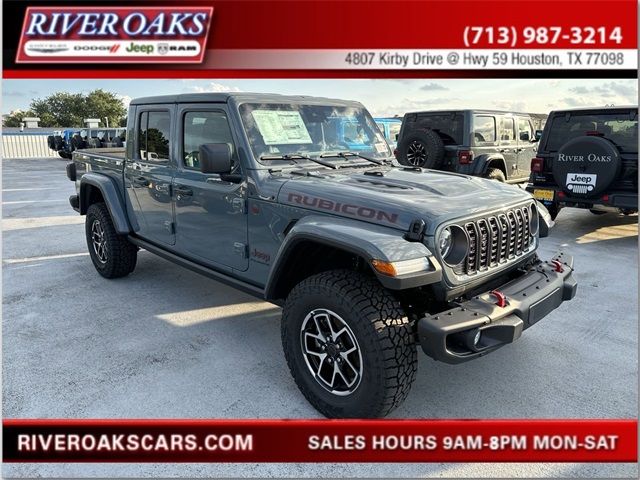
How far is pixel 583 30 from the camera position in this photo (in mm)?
4176

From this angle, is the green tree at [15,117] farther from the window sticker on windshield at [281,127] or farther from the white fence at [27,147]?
the window sticker on windshield at [281,127]

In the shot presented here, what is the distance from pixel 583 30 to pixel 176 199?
3.80m

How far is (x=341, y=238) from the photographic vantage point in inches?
104

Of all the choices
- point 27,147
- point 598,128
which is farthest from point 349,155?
point 27,147

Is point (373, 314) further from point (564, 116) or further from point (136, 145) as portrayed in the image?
point (564, 116)

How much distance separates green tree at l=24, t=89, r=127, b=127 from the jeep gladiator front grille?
5488 centimetres

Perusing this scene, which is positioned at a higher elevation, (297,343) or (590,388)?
(297,343)

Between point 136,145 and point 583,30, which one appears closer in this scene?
point 583,30

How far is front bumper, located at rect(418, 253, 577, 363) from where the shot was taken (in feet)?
8.03

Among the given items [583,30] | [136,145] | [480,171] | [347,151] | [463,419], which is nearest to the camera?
[463,419]

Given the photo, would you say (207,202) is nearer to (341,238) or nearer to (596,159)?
(341,238)

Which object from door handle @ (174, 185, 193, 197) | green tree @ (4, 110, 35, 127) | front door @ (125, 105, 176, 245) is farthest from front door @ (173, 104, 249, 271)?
green tree @ (4, 110, 35, 127)

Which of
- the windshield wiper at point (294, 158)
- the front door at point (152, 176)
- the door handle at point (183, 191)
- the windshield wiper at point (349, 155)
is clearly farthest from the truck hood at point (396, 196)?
the front door at point (152, 176)

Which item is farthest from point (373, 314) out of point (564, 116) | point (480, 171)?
point (480, 171)
